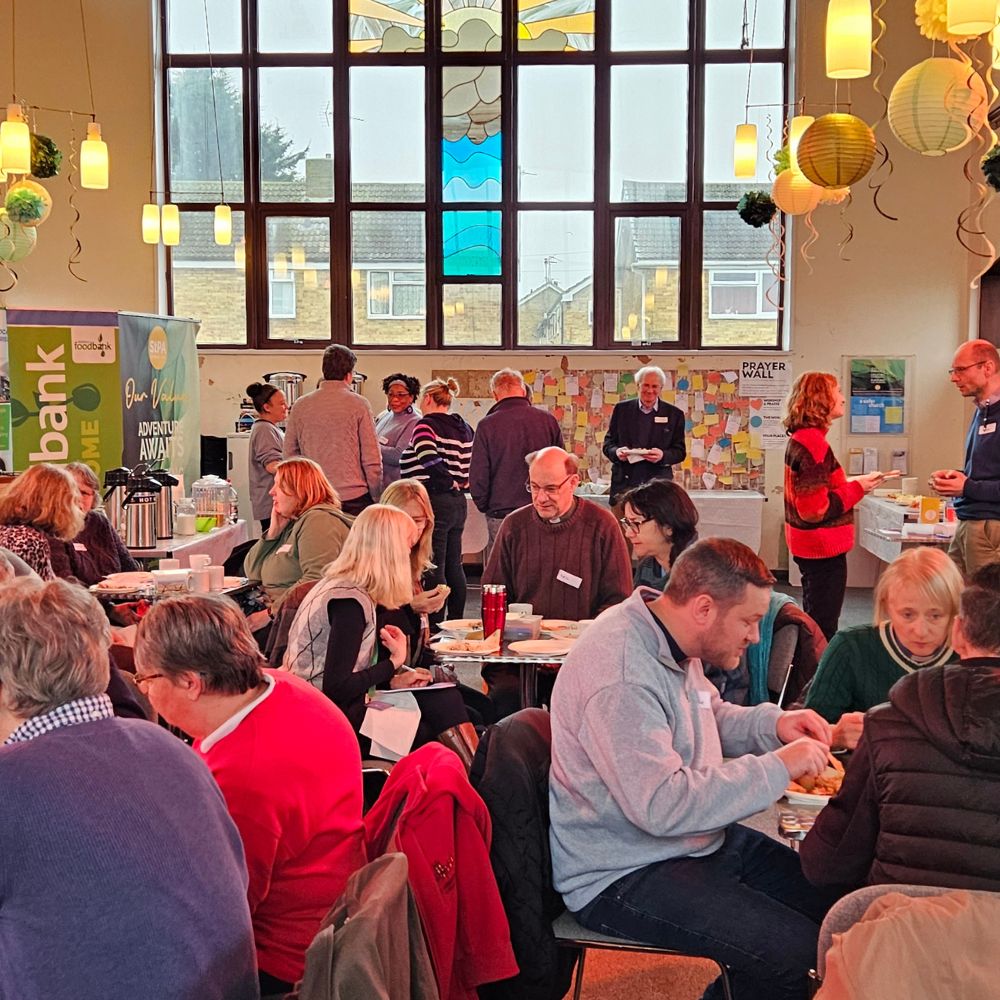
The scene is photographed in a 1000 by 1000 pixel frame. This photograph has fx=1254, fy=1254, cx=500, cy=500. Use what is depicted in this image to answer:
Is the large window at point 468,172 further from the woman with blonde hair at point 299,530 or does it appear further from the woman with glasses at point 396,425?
the woman with blonde hair at point 299,530

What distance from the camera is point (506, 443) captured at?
6.97 m

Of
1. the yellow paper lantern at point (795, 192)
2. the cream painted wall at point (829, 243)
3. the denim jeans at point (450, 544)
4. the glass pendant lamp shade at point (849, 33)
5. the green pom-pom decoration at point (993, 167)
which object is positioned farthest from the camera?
the cream painted wall at point (829, 243)

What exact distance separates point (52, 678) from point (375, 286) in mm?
8804

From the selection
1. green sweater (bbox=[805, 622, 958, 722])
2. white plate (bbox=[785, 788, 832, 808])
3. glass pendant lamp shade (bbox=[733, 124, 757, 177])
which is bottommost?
white plate (bbox=[785, 788, 832, 808])

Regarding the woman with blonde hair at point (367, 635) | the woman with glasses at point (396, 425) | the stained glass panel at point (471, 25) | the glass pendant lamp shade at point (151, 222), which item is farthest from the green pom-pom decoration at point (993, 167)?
the glass pendant lamp shade at point (151, 222)

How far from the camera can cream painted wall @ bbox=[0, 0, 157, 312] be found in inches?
384

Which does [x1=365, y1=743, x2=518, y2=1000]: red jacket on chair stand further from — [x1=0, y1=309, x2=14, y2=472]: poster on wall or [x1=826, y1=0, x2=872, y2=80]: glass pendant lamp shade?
[x1=0, y1=309, x2=14, y2=472]: poster on wall

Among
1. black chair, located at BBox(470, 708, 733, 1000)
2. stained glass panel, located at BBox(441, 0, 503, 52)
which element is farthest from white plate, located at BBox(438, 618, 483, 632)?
stained glass panel, located at BBox(441, 0, 503, 52)

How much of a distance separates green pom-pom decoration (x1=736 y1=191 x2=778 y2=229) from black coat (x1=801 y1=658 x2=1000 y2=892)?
279 inches

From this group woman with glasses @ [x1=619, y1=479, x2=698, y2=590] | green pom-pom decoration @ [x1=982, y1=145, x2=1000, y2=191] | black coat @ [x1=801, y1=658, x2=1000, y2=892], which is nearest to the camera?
black coat @ [x1=801, y1=658, x2=1000, y2=892]

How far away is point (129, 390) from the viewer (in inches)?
290

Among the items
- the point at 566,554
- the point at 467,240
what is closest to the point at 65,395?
the point at 566,554

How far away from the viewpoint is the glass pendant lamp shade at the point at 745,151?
8.19m

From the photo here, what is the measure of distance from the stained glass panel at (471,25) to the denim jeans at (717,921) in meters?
8.80
